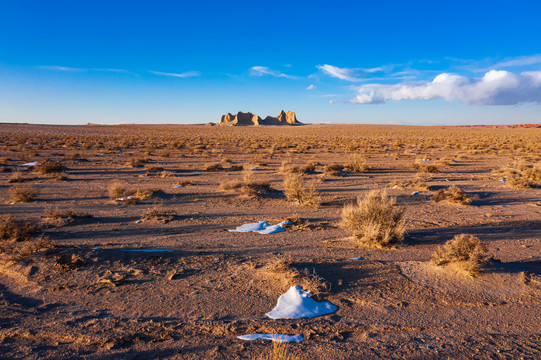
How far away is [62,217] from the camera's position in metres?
8.58

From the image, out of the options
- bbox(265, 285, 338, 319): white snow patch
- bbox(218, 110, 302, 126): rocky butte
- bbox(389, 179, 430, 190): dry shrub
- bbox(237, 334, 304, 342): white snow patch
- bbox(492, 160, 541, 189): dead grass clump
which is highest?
bbox(218, 110, 302, 126): rocky butte

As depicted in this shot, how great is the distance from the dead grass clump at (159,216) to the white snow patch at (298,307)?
506cm

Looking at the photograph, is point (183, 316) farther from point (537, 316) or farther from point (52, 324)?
point (537, 316)

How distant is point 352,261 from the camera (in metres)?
5.81

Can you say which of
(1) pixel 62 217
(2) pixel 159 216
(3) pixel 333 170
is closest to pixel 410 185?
(3) pixel 333 170

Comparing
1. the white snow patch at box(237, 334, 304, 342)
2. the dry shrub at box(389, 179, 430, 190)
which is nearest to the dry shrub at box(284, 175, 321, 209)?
the dry shrub at box(389, 179, 430, 190)

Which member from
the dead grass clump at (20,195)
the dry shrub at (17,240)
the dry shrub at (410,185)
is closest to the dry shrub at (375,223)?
the dry shrub at (17,240)

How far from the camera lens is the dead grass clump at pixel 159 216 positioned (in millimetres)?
8710

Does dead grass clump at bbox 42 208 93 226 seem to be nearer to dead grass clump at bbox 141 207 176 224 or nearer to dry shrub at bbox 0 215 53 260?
dry shrub at bbox 0 215 53 260

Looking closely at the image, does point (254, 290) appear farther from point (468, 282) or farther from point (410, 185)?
point (410, 185)

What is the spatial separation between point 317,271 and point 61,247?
15.9 feet

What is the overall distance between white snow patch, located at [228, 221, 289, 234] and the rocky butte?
493 ft

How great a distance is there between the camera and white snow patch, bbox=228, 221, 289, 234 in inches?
307

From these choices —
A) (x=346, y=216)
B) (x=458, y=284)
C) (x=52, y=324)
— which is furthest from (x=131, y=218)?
(x=458, y=284)
